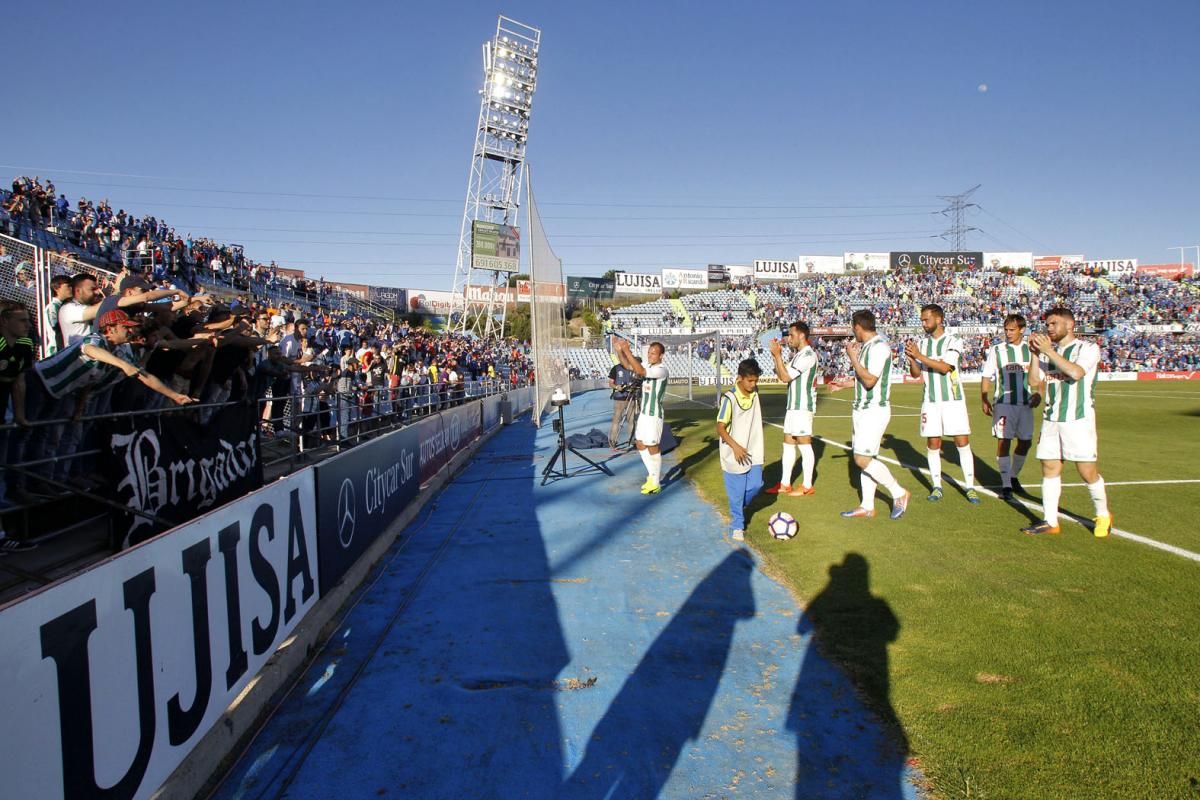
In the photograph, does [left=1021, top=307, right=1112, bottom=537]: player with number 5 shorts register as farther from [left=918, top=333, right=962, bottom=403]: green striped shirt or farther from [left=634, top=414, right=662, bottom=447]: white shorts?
[left=634, top=414, right=662, bottom=447]: white shorts

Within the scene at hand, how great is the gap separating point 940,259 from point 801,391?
279 feet

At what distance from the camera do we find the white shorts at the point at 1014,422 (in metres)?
7.79

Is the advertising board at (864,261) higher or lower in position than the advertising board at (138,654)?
higher

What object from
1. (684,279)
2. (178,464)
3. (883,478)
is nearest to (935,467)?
(883,478)

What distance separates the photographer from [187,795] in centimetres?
283

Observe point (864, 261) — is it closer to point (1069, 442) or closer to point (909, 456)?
point (909, 456)

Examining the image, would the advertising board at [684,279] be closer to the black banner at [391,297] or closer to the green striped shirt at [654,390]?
the black banner at [391,297]

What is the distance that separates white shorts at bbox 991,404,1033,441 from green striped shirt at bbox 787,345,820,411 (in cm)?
210

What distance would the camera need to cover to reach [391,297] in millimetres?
62000

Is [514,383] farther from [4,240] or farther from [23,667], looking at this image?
[23,667]

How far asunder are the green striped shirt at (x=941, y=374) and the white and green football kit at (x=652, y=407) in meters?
3.31

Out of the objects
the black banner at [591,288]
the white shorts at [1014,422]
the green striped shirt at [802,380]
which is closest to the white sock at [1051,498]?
the white shorts at [1014,422]

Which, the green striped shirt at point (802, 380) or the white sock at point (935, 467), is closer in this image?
the white sock at point (935, 467)

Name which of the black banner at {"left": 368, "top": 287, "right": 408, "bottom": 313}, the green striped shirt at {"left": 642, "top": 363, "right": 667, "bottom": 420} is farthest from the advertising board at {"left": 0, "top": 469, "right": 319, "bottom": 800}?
the black banner at {"left": 368, "top": 287, "right": 408, "bottom": 313}
